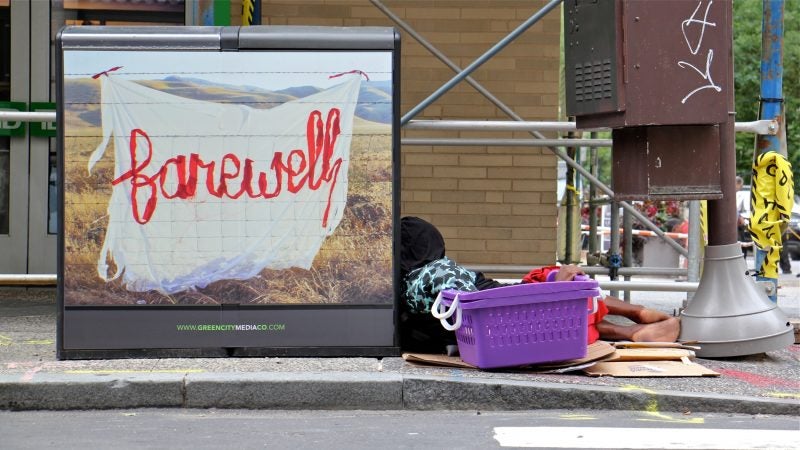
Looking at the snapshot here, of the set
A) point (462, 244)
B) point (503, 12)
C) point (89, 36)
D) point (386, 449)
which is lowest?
point (386, 449)

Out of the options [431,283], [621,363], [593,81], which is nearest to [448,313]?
[431,283]

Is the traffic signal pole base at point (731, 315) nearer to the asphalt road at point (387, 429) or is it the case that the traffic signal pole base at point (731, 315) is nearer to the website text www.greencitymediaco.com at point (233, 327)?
the asphalt road at point (387, 429)

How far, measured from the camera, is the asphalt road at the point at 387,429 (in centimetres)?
525

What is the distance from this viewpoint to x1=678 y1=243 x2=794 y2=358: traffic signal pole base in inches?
279

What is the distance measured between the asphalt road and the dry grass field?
0.93 metres

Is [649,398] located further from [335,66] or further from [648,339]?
[335,66]

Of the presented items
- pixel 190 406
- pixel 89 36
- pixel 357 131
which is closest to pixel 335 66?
pixel 357 131

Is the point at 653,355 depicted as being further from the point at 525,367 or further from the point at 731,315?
the point at 525,367

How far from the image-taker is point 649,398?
6051 mm

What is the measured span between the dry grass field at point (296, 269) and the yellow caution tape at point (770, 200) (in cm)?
290

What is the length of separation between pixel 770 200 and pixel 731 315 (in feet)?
4.07

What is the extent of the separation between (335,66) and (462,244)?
184 inches

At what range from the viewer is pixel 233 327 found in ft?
22.3

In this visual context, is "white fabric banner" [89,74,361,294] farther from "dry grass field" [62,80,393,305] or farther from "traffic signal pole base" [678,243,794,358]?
"traffic signal pole base" [678,243,794,358]
